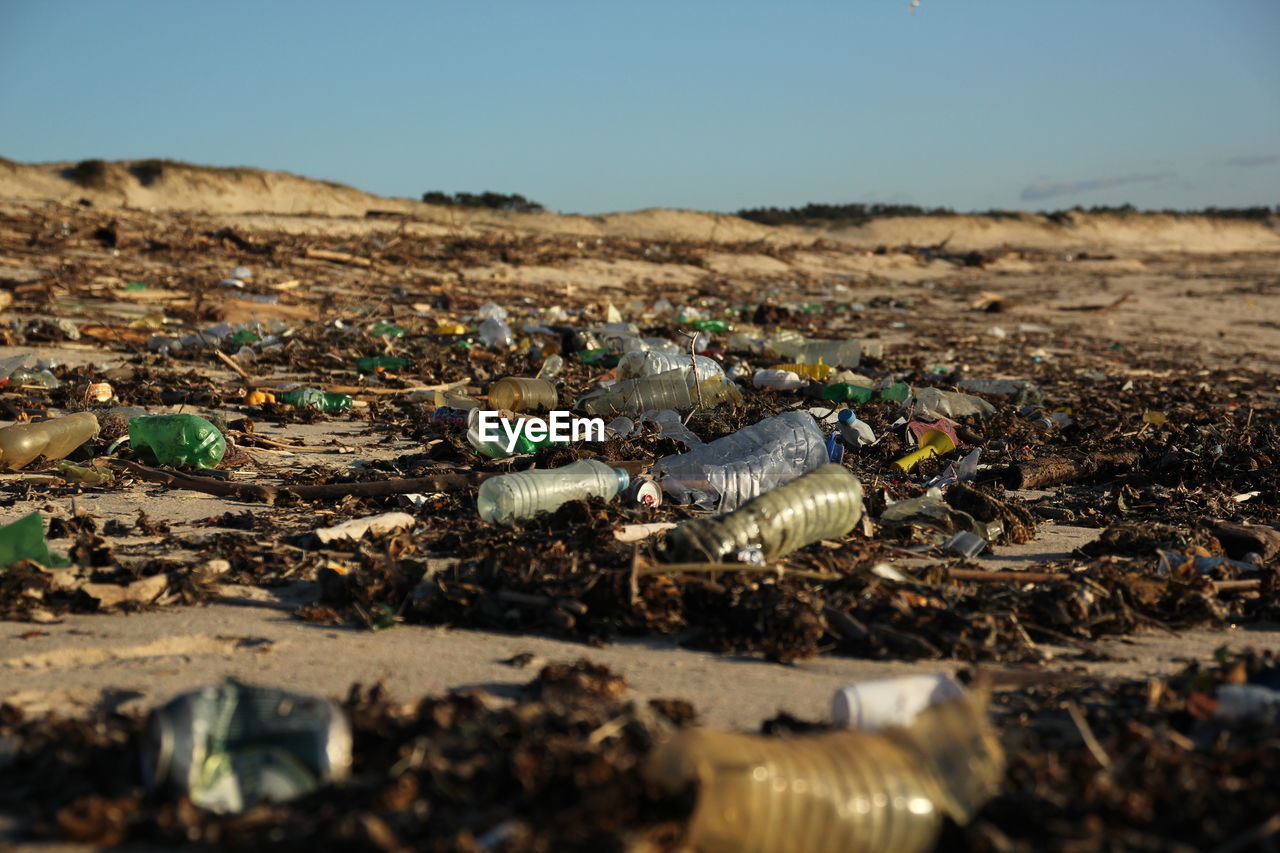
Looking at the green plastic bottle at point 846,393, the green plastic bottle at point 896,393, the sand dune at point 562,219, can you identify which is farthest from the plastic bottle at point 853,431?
the sand dune at point 562,219

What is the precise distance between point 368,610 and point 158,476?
1.84 m

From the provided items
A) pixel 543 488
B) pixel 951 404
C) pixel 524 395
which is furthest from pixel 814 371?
pixel 543 488

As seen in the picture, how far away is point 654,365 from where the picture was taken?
6.26 m

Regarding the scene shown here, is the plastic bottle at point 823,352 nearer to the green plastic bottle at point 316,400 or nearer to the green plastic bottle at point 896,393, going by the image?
the green plastic bottle at point 896,393

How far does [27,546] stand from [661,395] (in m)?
3.63

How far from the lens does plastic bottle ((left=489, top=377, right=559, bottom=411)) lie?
5.82 meters

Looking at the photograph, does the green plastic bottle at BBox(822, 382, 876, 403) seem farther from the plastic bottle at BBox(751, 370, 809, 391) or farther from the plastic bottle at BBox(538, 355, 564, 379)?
the plastic bottle at BBox(538, 355, 564, 379)

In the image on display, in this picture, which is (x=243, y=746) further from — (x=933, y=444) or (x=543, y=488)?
(x=933, y=444)

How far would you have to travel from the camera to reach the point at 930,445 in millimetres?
5133

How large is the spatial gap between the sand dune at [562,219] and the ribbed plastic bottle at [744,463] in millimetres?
14629

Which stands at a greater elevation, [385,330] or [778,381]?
[385,330]

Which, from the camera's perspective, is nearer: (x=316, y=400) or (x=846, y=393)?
(x=316, y=400)

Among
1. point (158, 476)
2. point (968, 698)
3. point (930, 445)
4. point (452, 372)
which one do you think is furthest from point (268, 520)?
point (452, 372)

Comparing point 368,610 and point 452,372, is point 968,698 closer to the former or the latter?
point 368,610
